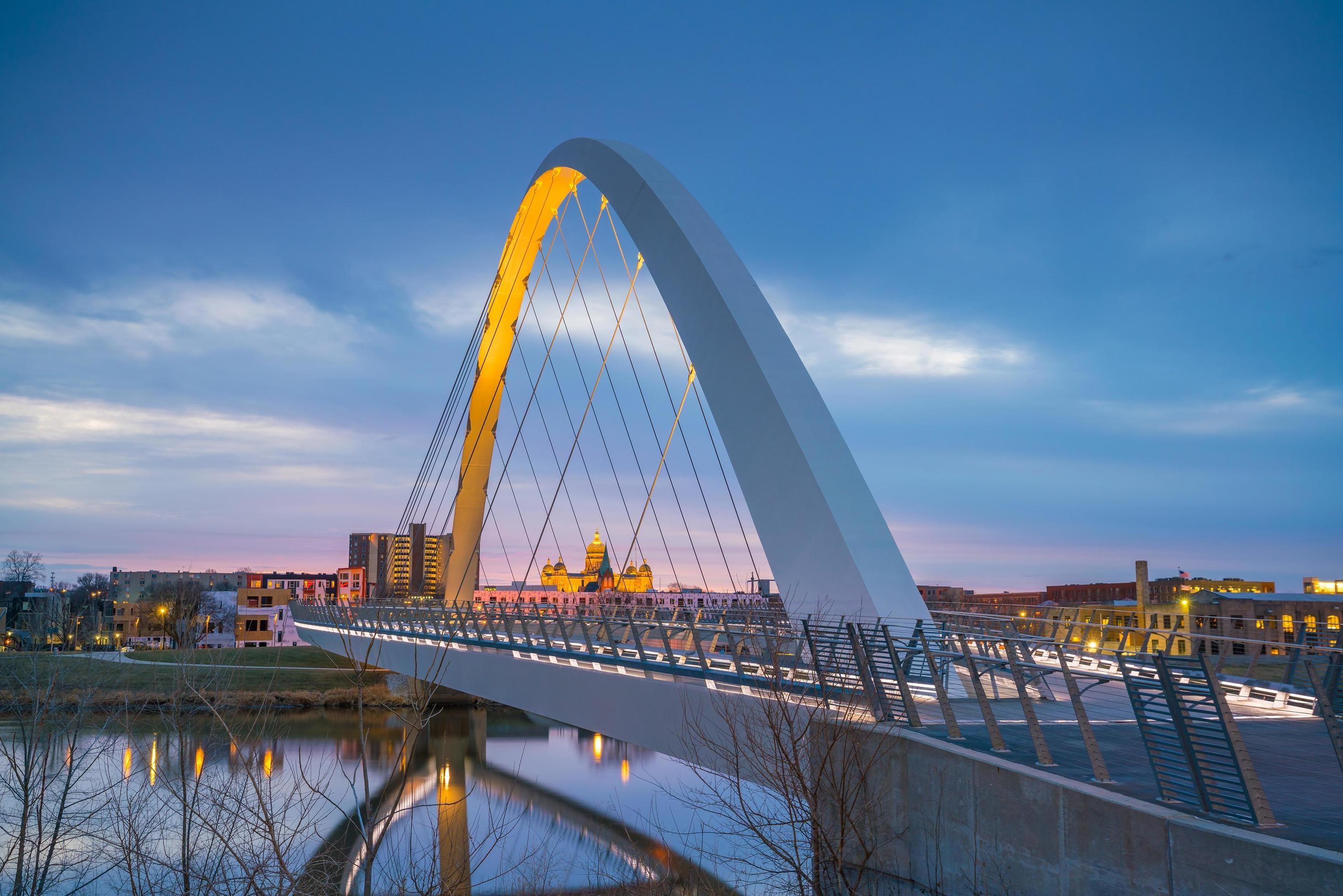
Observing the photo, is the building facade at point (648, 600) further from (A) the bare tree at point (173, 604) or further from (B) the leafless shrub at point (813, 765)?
(A) the bare tree at point (173, 604)

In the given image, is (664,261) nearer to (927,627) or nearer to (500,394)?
(927,627)

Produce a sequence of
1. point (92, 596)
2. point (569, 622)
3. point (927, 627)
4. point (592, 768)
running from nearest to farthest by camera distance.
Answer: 1. point (927, 627)
2. point (569, 622)
3. point (592, 768)
4. point (92, 596)

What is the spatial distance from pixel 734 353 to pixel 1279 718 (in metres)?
9.42

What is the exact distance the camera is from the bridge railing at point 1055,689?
594 cm

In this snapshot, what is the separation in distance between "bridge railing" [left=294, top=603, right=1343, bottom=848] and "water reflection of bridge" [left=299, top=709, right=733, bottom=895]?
9.05ft

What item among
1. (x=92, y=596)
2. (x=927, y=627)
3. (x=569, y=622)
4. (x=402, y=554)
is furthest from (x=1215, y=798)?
(x=402, y=554)

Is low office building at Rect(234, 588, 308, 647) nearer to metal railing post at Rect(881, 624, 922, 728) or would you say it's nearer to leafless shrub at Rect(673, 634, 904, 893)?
leafless shrub at Rect(673, 634, 904, 893)

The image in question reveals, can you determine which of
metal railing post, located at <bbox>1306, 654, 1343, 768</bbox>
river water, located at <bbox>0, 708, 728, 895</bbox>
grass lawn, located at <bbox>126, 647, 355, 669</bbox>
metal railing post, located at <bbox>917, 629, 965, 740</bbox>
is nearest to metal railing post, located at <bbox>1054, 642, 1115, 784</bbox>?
metal railing post, located at <bbox>1306, 654, 1343, 768</bbox>

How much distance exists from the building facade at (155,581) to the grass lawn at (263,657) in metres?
45.5

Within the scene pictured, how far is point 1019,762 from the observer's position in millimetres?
7262

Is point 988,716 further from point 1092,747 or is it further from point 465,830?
point 465,830

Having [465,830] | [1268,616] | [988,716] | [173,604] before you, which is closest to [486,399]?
[465,830]

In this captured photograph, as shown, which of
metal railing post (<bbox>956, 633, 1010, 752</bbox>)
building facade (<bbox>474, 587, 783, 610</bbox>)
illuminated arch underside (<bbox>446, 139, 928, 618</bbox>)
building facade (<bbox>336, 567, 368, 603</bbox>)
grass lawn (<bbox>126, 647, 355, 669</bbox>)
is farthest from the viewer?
building facade (<bbox>336, 567, 368, 603</bbox>)

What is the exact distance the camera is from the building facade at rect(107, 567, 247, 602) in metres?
110
